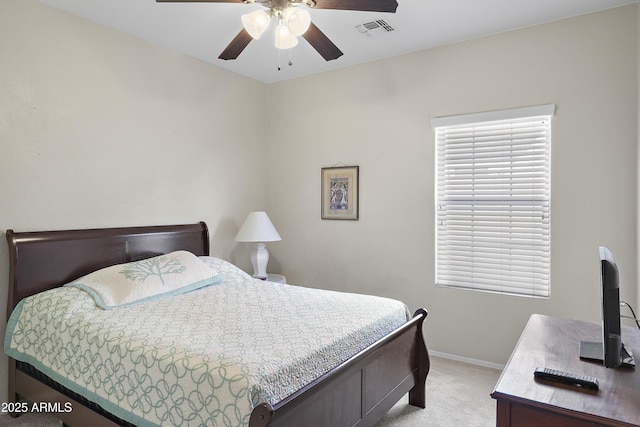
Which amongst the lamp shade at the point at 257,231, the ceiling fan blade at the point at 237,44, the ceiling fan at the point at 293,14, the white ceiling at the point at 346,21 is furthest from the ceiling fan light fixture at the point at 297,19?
the lamp shade at the point at 257,231

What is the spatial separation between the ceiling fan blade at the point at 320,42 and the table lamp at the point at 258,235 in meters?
1.82

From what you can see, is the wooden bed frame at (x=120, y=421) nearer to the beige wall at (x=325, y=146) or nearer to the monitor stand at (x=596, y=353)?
→ the beige wall at (x=325, y=146)

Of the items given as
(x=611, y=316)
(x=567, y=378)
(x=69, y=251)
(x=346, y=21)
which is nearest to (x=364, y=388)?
(x=567, y=378)

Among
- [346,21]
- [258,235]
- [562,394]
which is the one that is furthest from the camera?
[258,235]

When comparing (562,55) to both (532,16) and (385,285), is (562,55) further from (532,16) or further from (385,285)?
(385,285)

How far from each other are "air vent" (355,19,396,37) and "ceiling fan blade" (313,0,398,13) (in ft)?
Result: 3.34

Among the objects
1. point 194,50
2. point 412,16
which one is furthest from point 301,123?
point 412,16

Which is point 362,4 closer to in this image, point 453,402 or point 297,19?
point 297,19

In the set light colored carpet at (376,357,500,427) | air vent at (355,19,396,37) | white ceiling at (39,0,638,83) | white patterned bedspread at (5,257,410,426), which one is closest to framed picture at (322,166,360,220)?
white ceiling at (39,0,638,83)

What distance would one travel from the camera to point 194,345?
181 cm

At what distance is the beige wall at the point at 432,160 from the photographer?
282 cm

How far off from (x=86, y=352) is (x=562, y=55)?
3618 millimetres

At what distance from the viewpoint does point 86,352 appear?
201 centimetres

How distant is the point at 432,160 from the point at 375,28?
46.5 inches
